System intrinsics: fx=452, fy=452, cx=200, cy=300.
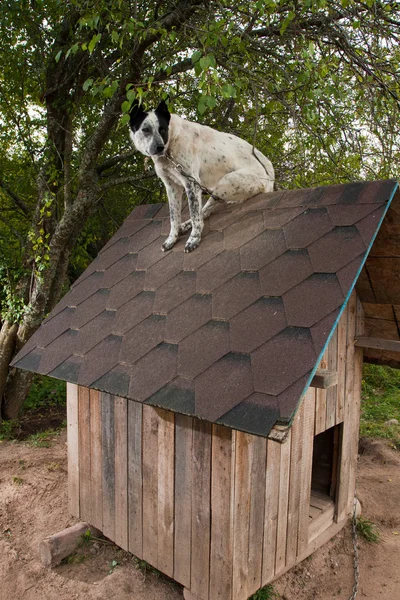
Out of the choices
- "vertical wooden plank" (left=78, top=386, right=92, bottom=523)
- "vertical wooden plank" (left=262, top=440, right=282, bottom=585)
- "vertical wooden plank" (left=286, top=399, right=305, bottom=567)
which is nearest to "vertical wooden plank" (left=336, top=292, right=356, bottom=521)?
"vertical wooden plank" (left=286, top=399, right=305, bottom=567)

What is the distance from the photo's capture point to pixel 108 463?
11.2 feet

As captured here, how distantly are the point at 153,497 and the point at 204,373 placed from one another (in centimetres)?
136

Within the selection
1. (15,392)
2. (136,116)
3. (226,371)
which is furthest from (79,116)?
(226,371)

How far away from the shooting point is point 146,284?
3.12 m

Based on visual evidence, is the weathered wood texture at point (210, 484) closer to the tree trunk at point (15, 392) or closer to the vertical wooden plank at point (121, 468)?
the vertical wooden plank at point (121, 468)

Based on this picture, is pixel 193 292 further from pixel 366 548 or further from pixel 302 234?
pixel 366 548

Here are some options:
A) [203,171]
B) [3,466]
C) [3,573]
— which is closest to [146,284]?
[203,171]

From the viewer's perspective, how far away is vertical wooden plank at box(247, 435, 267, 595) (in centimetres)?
269

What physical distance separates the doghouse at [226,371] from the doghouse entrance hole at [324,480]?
0.02 m

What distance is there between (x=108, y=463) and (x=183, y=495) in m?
0.83

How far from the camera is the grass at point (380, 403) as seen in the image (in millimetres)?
6398

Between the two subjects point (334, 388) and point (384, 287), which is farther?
point (334, 388)

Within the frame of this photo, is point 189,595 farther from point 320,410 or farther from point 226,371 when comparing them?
point 226,371

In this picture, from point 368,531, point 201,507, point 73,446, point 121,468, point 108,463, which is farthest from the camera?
point 368,531
